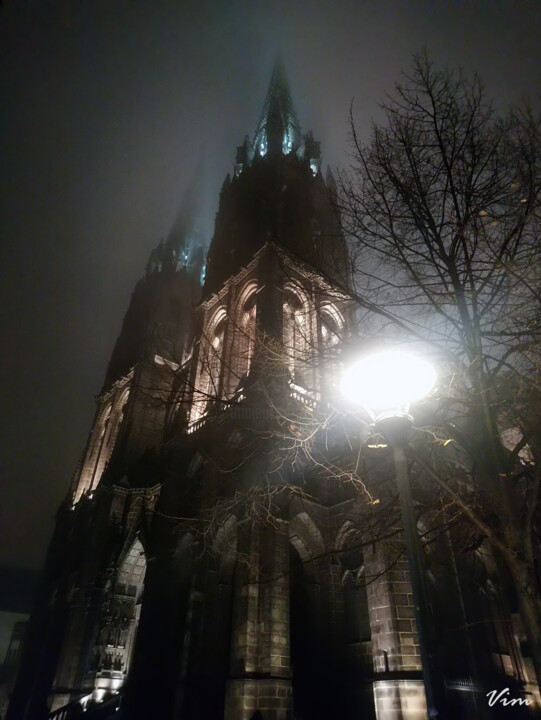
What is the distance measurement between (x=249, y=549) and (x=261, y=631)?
1984 millimetres

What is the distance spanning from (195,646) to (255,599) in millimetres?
3537

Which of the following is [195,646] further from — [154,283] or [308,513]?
[154,283]

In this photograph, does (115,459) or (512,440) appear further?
(115,459)

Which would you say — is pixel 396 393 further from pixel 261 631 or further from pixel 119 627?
pixel 119 627

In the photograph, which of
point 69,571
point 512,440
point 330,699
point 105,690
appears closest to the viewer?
point 330,699

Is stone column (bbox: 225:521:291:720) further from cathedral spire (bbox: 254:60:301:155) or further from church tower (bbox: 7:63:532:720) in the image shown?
cathedral spire (bbox: 254:60:301:155)

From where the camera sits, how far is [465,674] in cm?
1214

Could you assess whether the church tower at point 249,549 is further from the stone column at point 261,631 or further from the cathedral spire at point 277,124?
the cathedral spire at point 277,124

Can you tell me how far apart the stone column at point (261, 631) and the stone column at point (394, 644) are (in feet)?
7.48

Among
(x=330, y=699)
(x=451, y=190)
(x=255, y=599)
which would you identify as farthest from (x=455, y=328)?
(x=330, y=699)

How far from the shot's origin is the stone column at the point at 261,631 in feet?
35.2

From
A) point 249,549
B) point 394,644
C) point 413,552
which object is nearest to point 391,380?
point 413,552

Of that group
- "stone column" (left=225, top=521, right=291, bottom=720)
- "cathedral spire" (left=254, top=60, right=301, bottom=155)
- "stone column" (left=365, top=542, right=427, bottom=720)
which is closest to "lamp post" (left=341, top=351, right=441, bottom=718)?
"stone column" (left=365, top=542, right=427, bottom=720)

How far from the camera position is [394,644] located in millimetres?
11234
